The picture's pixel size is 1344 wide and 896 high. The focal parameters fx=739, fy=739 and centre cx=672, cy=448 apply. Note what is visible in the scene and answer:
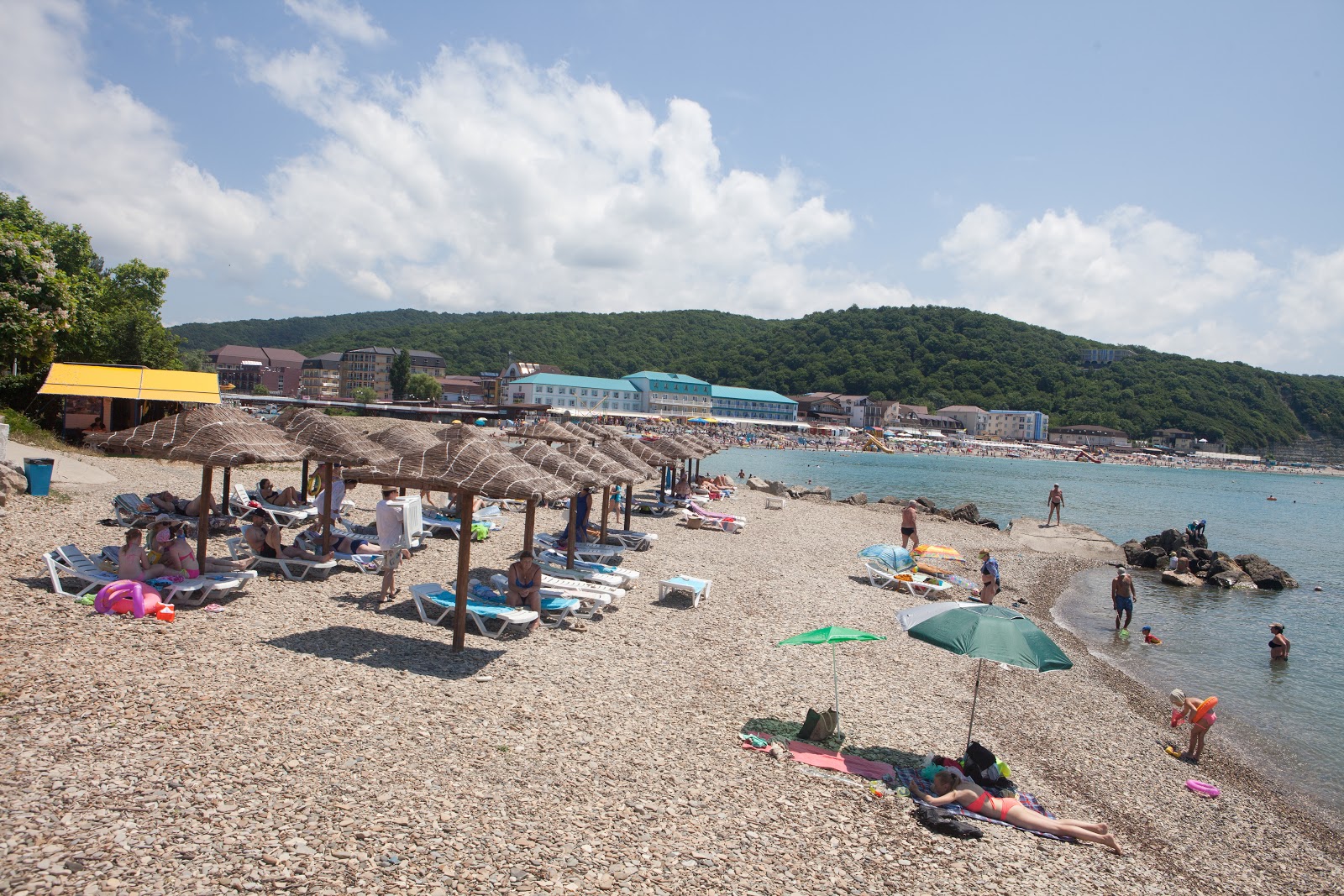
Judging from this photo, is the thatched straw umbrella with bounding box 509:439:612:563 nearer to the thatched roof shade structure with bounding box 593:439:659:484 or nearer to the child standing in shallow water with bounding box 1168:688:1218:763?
the thatched roof shade structure with bounding box 593:439:659:484

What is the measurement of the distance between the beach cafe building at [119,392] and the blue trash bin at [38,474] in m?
10.5

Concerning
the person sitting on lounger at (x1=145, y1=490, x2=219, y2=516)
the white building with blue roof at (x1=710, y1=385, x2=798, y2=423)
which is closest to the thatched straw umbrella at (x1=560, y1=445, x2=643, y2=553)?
the person sitting on lounger at (x1=145, y1=490, x2=219, y2=516)

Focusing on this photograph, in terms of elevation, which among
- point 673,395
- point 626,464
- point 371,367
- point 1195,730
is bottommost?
point 1195,730

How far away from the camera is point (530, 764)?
17.6 feet

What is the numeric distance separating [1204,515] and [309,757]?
50.5 metres

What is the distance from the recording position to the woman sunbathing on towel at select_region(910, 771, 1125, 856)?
5680 millimetres

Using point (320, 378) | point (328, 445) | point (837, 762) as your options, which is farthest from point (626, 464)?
point (320, 378)

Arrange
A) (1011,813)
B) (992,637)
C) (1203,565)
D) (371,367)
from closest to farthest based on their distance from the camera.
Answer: (1011,813) → (992,637) → (1203,565) → (371,367)

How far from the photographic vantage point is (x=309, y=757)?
196 inches

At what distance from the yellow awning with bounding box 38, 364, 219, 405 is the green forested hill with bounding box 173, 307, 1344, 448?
11810cm

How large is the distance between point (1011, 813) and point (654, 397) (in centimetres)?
11149

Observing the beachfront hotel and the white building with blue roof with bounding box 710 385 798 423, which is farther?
the white building with blue roof with bounding box 710 385 798 423

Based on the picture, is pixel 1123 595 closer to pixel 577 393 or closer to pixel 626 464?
pixel 626 464

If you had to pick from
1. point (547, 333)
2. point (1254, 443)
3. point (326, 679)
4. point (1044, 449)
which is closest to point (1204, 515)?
point (326, 679)
